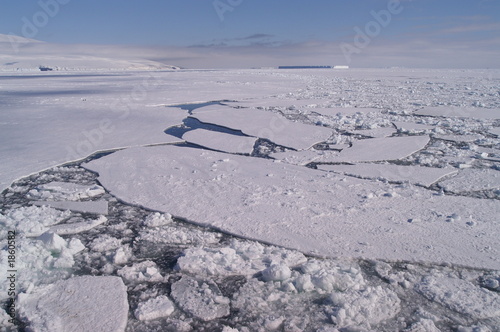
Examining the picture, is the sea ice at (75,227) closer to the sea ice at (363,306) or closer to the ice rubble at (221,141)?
the sea ice at (363,306)

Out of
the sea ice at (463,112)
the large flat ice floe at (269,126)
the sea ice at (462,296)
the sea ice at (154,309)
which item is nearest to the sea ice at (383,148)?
the large flat ice floe at (269,126)

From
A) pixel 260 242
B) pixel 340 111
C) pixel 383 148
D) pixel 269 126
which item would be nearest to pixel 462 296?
pixel 260 242

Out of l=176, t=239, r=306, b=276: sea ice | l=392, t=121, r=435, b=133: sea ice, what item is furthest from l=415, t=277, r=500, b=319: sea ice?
l=392, t=121, r=435, b=133: sea ice

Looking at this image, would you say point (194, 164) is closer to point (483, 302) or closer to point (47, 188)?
point (47, 188)

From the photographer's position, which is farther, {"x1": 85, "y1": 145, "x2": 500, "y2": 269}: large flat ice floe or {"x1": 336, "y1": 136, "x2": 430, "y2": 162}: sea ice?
{"x1": 336, "y1": 136, "x2": 430, "y2": 162}: sea ice

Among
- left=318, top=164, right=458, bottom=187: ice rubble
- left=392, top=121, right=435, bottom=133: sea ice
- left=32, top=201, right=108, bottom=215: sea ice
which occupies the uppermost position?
left=392, top=121, right=435, bottom=133: sea ice

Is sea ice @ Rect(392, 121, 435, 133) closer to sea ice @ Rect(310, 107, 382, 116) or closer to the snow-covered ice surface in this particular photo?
sea ice @ Rect(310, 107, 382, 116)

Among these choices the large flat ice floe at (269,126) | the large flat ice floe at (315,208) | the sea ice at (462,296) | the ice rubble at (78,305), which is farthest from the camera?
the large flat ice floe at (269,126)
